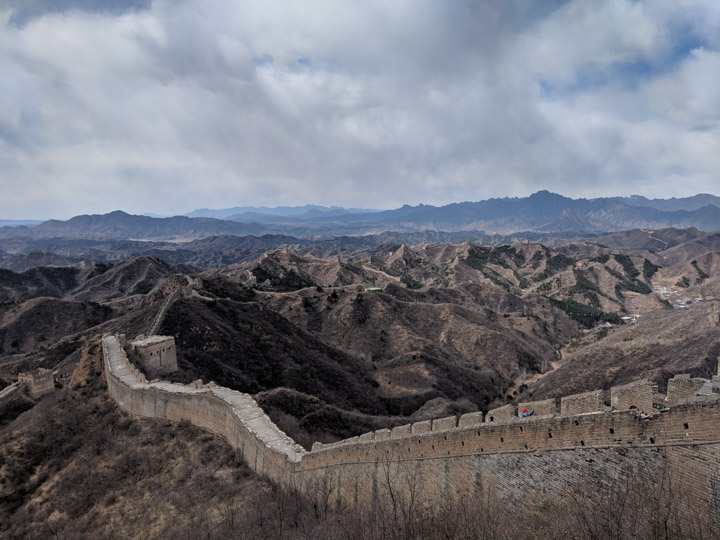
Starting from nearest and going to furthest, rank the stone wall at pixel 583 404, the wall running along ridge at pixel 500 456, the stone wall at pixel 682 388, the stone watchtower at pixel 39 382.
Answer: the wall running along ridge at pixel 500 456 < the stone wall at pixel 682 388 < the stone wall at pixel 583 404 < the stone watchtower at pixel 39 382

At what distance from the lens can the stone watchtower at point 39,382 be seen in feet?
111

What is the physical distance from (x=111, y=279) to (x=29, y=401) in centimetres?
15136

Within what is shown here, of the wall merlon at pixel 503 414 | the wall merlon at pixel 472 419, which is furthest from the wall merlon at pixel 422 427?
the wall merlon at pixel 503 414

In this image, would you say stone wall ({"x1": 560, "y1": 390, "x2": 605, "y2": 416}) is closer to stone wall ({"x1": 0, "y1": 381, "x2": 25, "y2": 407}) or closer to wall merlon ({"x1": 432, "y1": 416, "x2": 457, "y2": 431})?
wall merlon ({"x1": 432, "y1": 416, "x2": 457, "y2": 431})

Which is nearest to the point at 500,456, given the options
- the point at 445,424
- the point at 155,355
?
the point at 445,424

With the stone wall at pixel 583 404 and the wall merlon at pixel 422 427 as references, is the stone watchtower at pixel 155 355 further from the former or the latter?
the stone wall at pixel 583 404

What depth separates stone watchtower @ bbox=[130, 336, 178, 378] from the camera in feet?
97.4

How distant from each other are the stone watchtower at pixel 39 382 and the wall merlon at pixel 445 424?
35.4 m

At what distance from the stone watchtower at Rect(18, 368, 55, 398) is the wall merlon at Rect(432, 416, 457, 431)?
1393 inches

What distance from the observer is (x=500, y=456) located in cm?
1137

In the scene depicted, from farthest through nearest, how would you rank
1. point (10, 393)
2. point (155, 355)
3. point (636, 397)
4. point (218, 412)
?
point (10, 393)
point (155, 355)
point (218, 412)
point (636, 397)

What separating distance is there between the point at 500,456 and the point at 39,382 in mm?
39457

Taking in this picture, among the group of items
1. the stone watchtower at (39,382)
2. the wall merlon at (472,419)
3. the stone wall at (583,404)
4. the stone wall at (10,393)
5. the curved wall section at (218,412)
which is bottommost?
the stone wall at (10,393)

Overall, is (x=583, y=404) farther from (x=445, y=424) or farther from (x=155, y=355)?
(x=155, y=355)
